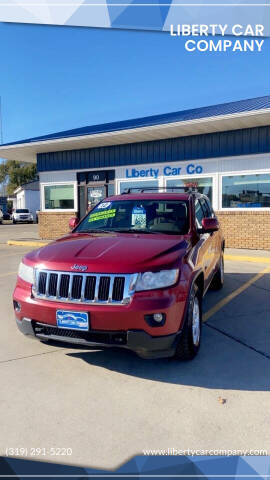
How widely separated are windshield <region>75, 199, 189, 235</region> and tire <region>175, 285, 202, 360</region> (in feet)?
3.12

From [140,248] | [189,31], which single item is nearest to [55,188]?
[189,31]

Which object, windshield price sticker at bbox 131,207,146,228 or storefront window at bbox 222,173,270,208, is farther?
storefront window at bbox 222,173,270,208

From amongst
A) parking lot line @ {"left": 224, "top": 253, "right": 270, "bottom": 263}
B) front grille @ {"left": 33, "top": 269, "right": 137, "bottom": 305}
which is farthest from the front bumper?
parking lot line @ {"left": 224, "top": 253, "right": 270, "bottom": 263}

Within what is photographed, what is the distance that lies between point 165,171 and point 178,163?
1.90 ft

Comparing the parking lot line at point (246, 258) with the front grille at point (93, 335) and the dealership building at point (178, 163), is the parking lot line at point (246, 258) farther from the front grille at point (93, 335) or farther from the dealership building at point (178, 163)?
the front grille at point (93, 335)

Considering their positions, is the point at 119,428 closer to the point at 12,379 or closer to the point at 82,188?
the point at 12,379

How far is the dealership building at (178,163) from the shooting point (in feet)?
37.2

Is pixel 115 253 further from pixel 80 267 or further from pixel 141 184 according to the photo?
pixel 141 184

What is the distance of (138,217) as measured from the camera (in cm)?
470


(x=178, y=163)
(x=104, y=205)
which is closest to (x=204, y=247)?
(x=104, y=205)

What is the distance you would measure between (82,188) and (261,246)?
768 centimetres

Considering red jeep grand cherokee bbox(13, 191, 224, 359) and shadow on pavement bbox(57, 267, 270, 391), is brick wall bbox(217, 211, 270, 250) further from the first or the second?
red jeep grand cherokee bbox(13, 191, 224, 359)

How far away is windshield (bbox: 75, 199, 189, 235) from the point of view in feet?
14.5

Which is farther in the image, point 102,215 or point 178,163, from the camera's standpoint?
point 178,163
